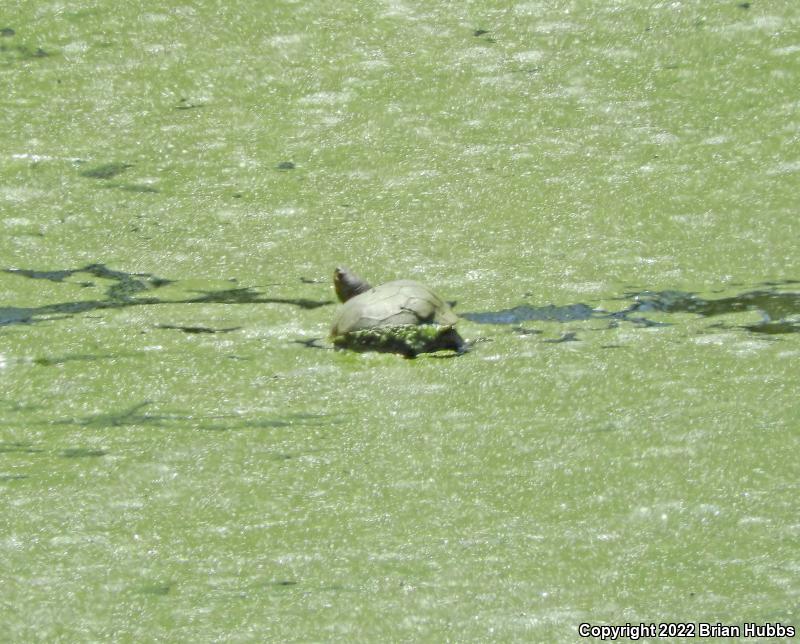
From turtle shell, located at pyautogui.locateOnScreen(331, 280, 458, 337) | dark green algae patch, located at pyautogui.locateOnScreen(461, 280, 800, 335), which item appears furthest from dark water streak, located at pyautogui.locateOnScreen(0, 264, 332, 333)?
dark green algae patch, located at pyautogui.locateOnScreen(461, 280, 800, 335)

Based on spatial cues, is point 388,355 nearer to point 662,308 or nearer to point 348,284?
point 348,284

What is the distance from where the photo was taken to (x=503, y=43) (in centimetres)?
363

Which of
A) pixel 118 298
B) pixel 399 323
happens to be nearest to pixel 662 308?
pixel 399 323

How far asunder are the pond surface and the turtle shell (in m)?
0.07

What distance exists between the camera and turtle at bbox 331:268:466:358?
2.44 metres

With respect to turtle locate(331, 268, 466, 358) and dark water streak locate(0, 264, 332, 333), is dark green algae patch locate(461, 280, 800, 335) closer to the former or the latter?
turtle locate(331, 268, 466, 358)

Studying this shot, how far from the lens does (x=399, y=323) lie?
2473mm

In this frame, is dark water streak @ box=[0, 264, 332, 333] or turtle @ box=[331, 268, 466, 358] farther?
dark water streak @ box=[0, 264, 332, 333]

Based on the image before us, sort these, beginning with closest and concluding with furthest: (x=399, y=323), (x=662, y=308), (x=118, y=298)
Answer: (x=399, y=323) < (x=662, y=308) < (x=118, y=298)

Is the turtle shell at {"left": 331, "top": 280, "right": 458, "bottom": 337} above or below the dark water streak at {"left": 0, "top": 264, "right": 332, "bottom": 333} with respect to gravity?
above

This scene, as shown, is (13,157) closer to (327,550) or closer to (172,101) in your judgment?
(172,101)

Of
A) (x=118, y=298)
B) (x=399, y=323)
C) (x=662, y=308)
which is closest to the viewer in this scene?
(x=399, y=323)

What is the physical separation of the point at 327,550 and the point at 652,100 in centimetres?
203

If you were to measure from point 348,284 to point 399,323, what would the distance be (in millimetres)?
210
